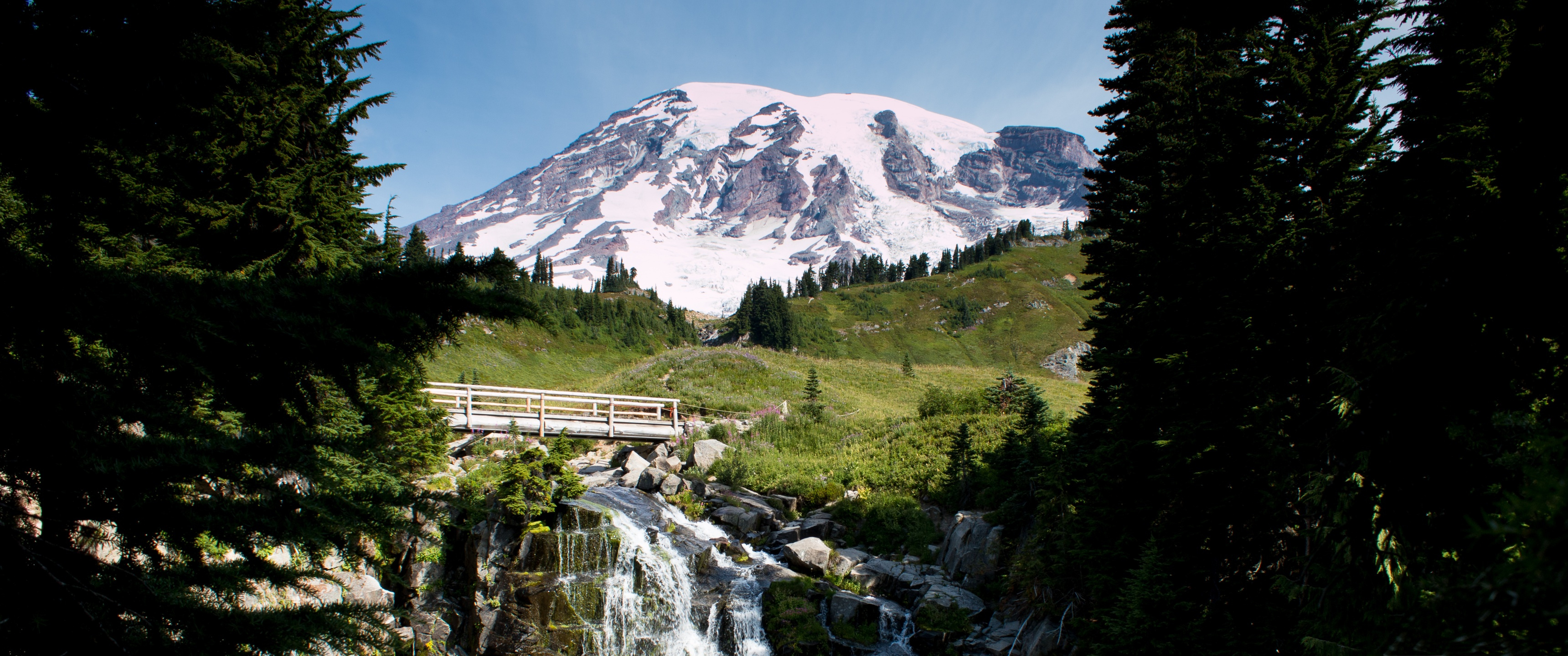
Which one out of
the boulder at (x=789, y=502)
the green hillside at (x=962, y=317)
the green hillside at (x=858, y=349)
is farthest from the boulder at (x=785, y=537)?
the green hillside at (x=962, y=317)

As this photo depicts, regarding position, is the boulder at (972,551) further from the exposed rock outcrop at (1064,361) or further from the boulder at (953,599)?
the exposed rock outcrop at (1064,361)

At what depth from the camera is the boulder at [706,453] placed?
69.6ft

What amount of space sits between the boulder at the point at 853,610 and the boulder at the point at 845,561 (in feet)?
5.21

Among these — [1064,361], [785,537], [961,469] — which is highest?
[1064,361]

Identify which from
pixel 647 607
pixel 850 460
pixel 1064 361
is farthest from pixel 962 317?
pixel 647 607

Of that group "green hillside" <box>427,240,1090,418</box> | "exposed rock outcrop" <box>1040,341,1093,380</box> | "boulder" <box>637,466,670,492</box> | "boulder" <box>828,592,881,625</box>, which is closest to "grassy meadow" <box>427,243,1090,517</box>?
"green hillside" <box>427,240,1090,418</box>

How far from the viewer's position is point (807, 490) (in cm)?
1892

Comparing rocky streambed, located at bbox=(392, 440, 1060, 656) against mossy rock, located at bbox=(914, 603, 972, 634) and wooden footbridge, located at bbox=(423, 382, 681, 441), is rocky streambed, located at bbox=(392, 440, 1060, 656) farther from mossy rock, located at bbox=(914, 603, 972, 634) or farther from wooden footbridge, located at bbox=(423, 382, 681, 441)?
wooden footbridge, located at bbox=(423, 382, 681, 441)

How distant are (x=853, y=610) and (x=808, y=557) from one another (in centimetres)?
230

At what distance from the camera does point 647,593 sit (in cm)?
1240

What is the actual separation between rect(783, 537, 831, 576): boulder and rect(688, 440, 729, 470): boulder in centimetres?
720

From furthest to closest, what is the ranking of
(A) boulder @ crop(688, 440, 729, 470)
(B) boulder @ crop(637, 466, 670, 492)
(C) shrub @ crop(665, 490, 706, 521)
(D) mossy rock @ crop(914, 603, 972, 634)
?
(A) boulder @ crop(688, 440, 729, 470)
(B) boulder @ crop(637, 466, 670, 492)
(C) shrub @ crop(665, 490, 706, 521)
(D) mossy rock @ crop(914, 603, 972, 634)

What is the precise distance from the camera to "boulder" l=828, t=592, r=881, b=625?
1176 centimetres

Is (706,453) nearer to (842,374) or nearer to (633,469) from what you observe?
(633,469)
